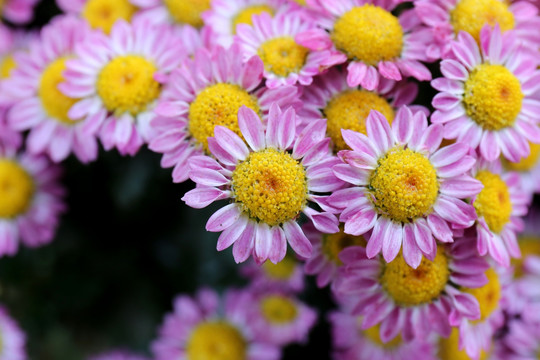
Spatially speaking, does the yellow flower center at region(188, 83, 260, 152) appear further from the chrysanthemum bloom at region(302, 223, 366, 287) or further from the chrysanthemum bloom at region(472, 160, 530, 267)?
the chrysanthemum bloom at region(472, 160, 530, 267)

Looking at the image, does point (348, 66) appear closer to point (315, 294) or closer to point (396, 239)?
point (396, 239)

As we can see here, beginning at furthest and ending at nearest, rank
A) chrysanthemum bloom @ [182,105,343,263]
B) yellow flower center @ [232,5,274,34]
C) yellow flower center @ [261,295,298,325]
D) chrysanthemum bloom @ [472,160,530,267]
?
yellow flower center @ [261,295,298,325], yellow flower center @ [232,5,274,34], chrysanthemum bloom @ [472,160,530,267], chrysanthemum bloom @ [182,105,343,263]

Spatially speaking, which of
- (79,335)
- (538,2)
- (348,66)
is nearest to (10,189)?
(79,335)

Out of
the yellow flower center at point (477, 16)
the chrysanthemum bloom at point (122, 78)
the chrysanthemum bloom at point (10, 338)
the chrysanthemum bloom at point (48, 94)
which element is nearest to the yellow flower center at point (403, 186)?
the yellow flower center at point (477, 16)

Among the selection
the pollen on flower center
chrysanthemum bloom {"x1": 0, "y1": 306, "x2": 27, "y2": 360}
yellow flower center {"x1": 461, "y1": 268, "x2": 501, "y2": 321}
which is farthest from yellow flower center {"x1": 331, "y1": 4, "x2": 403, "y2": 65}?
chrysanthemum bloom {"x1": 0, "y1": 306, "x2": 27, "y2": 360}

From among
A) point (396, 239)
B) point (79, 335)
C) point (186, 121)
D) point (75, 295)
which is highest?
point (186, 121)

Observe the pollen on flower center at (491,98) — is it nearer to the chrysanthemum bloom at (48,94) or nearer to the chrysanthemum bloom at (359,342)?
the chrysanthemum bloom at (359,342)

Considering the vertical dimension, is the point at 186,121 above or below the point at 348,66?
below
